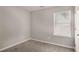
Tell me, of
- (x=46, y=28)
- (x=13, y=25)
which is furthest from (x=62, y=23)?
(x=13, y=25)

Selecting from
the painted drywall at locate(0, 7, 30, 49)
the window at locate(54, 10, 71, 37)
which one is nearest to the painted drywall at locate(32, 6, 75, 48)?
the window at locate(54, 10, 71, 37)

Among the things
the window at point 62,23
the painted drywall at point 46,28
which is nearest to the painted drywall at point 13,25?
the painted drywall at point 46,28

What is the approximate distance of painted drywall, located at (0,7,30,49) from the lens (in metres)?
2.10

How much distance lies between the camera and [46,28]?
278 cm

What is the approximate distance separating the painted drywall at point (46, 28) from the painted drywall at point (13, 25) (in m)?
0.33

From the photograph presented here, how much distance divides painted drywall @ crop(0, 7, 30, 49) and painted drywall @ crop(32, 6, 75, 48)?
0.33m

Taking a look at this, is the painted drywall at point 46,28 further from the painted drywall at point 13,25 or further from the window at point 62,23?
the painted drywall at point 13,25

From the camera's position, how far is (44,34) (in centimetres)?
288

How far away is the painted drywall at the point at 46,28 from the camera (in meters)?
2.36

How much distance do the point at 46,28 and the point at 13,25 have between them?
1256 mm

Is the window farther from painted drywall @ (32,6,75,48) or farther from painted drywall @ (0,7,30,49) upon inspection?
painted drywall @ (0,7,30,49)
